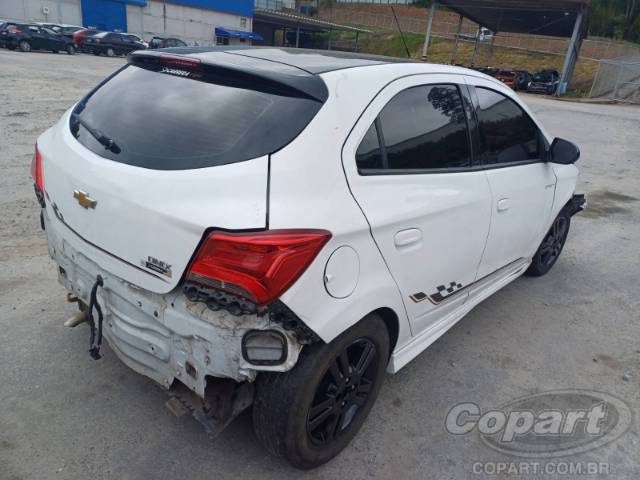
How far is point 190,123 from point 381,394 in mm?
1828

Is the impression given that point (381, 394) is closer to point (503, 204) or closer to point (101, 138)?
point (503, 204)

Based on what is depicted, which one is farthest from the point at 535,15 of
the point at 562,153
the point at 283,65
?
the point at 283,65

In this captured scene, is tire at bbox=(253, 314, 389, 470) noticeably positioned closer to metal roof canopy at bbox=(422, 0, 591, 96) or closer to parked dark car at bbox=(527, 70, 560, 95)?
metal roof canopy at bbox=(422, 0, 591, 96)

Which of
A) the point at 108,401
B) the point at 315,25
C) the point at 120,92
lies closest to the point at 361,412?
the point at 108,401

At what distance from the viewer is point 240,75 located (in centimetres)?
218

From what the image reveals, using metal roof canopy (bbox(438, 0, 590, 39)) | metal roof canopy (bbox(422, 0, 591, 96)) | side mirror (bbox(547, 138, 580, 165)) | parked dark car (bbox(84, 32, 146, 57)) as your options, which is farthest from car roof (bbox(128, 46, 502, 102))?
metal roof canopy (bbox(438, 0, 590, 39))

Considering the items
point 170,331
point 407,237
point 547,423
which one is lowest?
point 547,423

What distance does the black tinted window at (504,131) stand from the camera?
306 cm

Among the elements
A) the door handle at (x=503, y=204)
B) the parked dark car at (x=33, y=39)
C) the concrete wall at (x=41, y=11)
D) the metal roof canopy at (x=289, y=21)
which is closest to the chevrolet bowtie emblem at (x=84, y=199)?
Answer: the door handle at (x=503, y=204)

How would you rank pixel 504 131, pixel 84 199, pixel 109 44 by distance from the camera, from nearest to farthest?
pixel 84 199 → pixel 504 131 → pixel 109 44

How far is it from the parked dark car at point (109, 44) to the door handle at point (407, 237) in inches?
1184

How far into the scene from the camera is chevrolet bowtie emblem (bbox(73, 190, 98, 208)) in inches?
81.7

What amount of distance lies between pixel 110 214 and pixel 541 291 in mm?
3712

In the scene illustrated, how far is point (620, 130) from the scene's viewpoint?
15.7 meters
